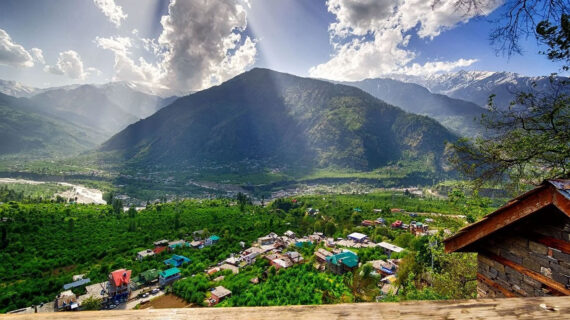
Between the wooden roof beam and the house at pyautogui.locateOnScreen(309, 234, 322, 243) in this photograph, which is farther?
the house at pyautogui.locateOnScreen(309, 234, 322, 243)

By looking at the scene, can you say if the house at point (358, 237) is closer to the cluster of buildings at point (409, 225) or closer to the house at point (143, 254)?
the cluster of buildings at point (409, 225)

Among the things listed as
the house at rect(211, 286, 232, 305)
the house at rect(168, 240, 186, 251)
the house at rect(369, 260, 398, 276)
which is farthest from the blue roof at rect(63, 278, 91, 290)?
the house at rect(369, 260, 398, 276)

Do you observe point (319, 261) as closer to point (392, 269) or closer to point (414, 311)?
point (392, 269)

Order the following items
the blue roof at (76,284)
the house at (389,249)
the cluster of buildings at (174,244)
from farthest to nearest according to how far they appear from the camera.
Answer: the cluster of buildings at (174,244), the house at (389,249), the blue roof at (76,284)

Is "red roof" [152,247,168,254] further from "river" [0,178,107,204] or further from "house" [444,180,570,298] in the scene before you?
"river" [0,178,107,204]

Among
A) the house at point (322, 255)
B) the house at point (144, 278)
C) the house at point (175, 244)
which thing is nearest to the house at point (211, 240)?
the house at point (175, 244)

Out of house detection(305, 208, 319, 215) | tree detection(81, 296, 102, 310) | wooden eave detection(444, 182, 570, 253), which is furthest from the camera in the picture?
house detection(305, 208, 319, 215)
